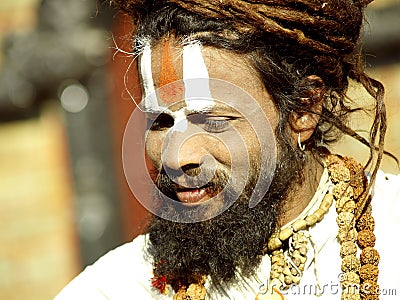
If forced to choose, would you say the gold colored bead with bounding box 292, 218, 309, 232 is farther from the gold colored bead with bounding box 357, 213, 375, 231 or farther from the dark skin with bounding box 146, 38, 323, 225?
the gold colored bead with bounding box 357, 213, 375, 231

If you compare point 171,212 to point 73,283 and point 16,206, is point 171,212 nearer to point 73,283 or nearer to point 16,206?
point 73,283

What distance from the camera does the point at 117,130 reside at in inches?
283

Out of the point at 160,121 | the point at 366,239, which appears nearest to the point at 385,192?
the point at 366,239

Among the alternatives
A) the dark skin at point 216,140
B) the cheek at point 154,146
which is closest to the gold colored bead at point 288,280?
the dark skin at point 216,140

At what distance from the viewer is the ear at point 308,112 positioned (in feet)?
12.6

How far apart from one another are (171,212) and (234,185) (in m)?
0.26

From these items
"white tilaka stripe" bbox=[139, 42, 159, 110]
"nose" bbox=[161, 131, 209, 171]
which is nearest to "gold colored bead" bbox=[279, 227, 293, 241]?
"nose" bbox=[161, 131, 209, 171]

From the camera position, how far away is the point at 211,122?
3.61m

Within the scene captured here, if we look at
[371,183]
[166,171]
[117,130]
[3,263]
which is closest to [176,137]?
[166,171]

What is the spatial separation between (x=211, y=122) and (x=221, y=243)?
439 millimetres

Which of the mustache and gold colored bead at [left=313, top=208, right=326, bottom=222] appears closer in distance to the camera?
the mustache

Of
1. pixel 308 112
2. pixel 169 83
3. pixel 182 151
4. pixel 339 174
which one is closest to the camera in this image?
pixel 182 151

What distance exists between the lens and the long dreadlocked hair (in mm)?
3619

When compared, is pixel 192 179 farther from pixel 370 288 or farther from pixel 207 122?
pixel 370 288
